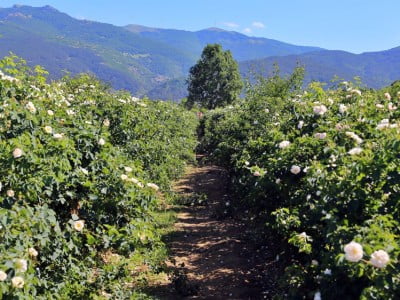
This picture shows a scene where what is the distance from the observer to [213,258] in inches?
299

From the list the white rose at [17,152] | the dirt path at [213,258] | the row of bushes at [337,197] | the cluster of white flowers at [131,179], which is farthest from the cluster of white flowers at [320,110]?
the white rose at [17,152]

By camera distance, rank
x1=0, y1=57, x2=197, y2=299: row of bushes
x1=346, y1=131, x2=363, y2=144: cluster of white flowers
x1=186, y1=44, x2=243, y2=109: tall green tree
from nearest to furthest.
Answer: x1=0, y1=57, x2=197, y2=299: row of bushes, x1=346, y1=131, x2=363, y2=144: cluster of white flowers, x1=186, y1=44, x2=243, y2=109: tall green tree

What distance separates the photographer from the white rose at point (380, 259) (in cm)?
232

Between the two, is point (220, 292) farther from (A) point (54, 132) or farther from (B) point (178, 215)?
(B) point (178, 215)

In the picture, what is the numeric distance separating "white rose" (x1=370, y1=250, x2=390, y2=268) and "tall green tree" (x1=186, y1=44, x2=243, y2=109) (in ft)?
175

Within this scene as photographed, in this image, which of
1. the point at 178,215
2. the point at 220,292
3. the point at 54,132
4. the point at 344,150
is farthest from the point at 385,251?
the point at 178,215

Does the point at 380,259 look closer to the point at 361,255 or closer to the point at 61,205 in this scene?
the point at 361,255

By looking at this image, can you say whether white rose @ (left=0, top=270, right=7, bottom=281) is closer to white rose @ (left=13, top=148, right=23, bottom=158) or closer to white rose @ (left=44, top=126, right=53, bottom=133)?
white rose @ (left=13, top=148, right=23, bottom=158)

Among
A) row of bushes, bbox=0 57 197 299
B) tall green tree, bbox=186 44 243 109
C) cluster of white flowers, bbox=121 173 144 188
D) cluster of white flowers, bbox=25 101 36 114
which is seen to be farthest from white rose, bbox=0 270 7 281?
tall green tree, bbox=186 44 243 109

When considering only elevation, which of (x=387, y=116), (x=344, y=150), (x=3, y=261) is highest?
(x=387, y=116)

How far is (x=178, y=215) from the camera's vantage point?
Result: 10305 millimetres

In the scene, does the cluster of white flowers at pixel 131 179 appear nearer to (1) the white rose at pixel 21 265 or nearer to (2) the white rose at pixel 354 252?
(1) the white rose at pixel 21 265

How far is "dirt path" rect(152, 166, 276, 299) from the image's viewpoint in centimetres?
614

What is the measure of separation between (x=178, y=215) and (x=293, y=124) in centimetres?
487
